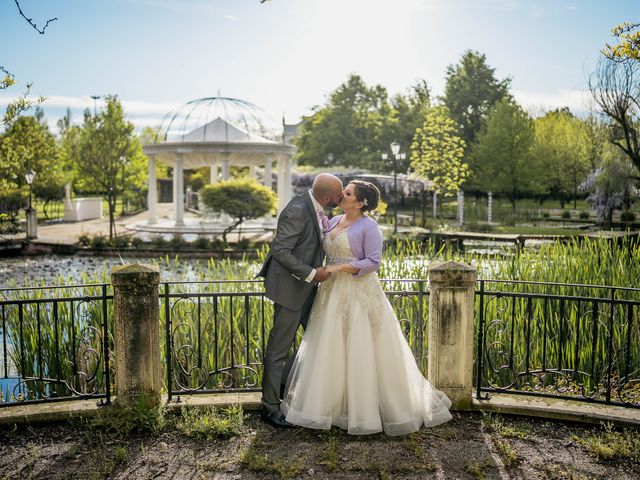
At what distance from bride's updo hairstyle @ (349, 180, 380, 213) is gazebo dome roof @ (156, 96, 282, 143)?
29.4 m

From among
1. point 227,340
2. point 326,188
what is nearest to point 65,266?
point 227,340

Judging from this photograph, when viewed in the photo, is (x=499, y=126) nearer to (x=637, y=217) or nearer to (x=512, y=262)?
(x=637, y=217)

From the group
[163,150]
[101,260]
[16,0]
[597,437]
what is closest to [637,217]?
[163,150]

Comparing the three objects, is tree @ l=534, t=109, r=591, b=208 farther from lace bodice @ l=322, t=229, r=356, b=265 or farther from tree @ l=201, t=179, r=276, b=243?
lace bodice @ l=322, t=229, r=356, b=265

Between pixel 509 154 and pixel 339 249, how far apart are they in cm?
4381

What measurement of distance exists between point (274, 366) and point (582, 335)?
389cm

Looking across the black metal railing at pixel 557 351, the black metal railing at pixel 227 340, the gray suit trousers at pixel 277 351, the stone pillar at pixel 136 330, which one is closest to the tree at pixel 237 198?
the black metal railing at pixel 227 340

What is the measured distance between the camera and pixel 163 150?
32312 mm

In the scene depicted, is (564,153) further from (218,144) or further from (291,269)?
(291,269)

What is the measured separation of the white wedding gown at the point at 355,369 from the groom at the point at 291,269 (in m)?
0.14

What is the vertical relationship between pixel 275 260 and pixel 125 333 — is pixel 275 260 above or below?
above

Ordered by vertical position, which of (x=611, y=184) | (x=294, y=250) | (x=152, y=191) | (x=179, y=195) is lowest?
(x=294, y=250)

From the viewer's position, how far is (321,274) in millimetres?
5129

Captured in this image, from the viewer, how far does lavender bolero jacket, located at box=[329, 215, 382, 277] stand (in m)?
5.14
